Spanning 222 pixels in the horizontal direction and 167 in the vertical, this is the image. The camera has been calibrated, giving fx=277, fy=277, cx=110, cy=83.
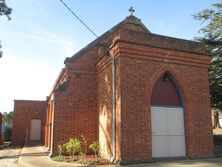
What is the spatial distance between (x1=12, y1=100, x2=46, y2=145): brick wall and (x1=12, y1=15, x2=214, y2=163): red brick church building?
14.3m

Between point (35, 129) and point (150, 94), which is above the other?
point (150, 94)

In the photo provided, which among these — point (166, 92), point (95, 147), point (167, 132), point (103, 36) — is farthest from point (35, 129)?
point (167, 132)

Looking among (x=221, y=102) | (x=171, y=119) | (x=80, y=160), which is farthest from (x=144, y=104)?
(x=221, y=102)

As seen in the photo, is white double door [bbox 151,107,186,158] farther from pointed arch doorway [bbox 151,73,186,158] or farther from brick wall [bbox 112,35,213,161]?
brick wall [bbox 112,35,213,161]

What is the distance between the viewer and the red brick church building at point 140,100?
11.5 meters

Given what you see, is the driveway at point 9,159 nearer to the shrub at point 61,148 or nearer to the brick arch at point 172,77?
the shrub at point 61,148

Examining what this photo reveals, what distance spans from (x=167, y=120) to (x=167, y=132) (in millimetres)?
538

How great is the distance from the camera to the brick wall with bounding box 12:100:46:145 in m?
27.9

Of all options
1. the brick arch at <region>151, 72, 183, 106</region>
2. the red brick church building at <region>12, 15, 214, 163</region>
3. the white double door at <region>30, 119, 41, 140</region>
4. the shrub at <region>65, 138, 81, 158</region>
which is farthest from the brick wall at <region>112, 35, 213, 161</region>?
the white double door at <region>30, 119, 41, 140</region>

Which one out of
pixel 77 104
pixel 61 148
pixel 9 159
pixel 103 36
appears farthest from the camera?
pixel 103 36

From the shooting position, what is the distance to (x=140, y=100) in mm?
11773

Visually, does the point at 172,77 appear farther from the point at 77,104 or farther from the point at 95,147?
the point at 77,104

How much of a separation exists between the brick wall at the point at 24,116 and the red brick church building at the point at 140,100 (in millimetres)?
14303

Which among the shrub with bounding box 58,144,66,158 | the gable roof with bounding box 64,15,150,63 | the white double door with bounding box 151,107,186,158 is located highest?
the gable roof with bounding box 64,15,150,63
